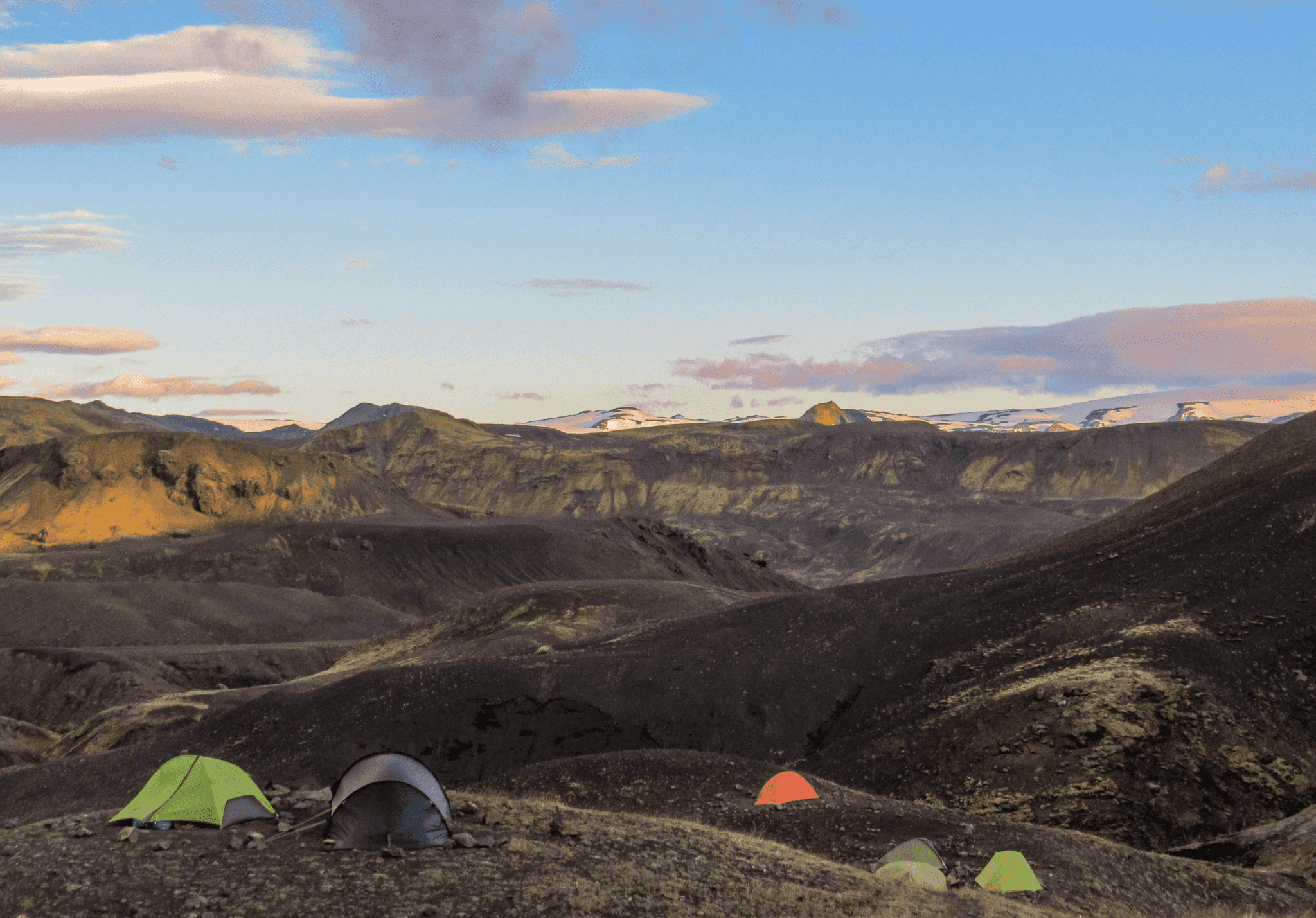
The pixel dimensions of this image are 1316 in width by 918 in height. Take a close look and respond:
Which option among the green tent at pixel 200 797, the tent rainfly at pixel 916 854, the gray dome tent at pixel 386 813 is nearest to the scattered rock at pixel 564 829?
the gray dome tent at pixel 386 813

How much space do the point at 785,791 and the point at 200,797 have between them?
10536mm

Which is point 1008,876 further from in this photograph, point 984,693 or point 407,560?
point 407,560

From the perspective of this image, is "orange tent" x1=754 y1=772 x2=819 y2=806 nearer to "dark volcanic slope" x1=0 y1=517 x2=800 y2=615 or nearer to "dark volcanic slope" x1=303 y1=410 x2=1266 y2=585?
"dark volcanic slope" x1=0 y1=517 x2=800 y2=615

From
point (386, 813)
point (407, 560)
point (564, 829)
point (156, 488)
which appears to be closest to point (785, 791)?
point (564, 829)

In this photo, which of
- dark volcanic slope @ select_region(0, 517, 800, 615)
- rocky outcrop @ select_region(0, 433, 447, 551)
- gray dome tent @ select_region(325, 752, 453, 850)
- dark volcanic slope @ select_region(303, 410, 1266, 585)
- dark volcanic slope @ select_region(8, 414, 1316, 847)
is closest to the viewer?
gray dome tent @ select_region(325, 752, 453, 850)

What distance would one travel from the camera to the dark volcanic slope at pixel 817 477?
128 meters

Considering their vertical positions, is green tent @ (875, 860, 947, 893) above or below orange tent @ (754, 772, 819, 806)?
above

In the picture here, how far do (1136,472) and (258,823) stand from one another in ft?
498

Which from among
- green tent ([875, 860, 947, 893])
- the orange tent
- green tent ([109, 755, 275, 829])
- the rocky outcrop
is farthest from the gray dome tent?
the rocky outcrop

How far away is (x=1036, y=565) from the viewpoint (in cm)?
3791

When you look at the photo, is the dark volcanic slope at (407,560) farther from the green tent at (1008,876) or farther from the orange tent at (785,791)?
the green tent at (1008,876)

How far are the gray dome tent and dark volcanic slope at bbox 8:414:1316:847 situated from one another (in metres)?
13.5

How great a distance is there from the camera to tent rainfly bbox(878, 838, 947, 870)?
16.7m

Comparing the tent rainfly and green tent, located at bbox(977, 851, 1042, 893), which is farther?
the tent rainfly
